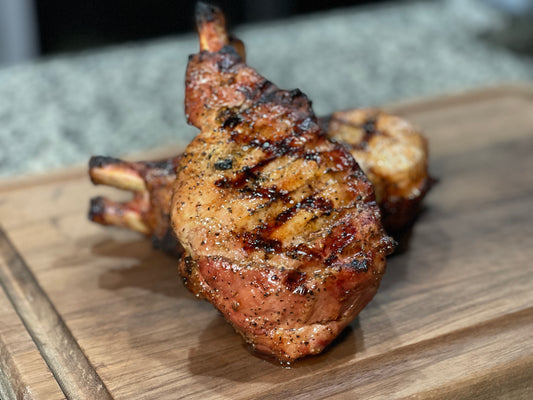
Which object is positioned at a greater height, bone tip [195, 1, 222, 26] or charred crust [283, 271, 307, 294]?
bone tip [195, 1, 222, 26]

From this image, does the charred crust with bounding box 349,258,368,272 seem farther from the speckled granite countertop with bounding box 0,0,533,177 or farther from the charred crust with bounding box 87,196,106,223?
the speckled granite countertop with bounding box 0,0,533,177

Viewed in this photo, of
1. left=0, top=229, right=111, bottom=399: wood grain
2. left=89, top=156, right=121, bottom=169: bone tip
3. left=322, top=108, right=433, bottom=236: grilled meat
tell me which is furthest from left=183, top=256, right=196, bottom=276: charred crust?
left=322, top=108, right=433, bottom=236: grilled meat

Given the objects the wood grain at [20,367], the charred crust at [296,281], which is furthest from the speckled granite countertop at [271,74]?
the charred crust at [296,281]

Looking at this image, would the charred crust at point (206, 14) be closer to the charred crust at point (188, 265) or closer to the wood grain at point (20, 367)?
the charred crust at point (188, 265)

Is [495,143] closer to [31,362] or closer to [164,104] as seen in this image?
[164,104]

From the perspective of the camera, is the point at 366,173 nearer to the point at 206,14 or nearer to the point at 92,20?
the point at 206,14

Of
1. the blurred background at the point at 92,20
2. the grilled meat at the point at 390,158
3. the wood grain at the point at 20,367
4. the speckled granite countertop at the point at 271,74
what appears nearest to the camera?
the wood grain at the point at 20,367

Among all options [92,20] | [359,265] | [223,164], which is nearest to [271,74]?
[92,20]
